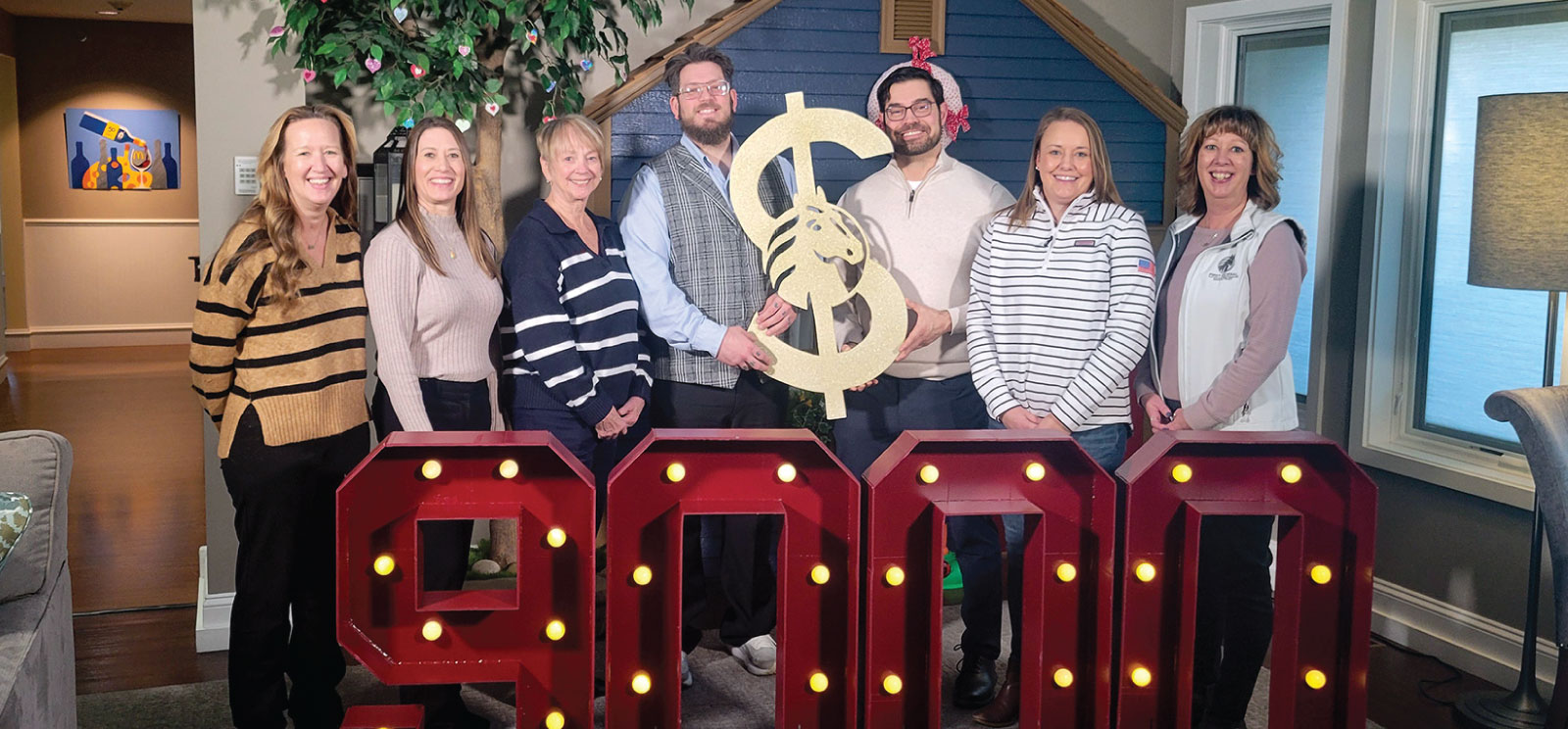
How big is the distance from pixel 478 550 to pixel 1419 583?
2812 millimetres

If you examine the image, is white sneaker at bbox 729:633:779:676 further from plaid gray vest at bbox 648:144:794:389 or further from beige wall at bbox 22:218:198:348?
beige wall at bbox 22:218:198:348

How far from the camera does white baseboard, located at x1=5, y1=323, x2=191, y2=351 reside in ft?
30.6

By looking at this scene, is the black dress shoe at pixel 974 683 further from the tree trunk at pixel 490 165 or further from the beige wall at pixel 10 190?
the beige wall at pixel 10 190

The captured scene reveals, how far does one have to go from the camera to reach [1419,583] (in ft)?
11.6

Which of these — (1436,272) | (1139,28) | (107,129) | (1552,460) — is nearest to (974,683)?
(1552,460)

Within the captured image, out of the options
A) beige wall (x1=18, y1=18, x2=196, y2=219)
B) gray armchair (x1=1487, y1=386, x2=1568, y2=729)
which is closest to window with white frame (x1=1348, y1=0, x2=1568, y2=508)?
gray armchair (x1=1487, y1=386, x2=1568, y2=729)

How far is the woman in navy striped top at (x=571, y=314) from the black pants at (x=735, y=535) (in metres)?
0.10

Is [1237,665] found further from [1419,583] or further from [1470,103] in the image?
[1470,103]

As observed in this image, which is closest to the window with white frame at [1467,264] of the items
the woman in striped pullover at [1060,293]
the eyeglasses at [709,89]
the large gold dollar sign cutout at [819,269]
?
the woman in striped pullover at [1060,293]

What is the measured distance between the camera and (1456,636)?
3.40m

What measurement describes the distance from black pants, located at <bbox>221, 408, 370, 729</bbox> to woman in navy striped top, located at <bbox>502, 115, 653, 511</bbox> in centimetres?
39

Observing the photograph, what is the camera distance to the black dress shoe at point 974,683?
2929 millimetres

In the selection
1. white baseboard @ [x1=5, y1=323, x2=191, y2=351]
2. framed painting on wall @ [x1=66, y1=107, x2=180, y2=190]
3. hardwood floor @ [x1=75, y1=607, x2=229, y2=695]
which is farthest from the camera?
framed painting on wall @ [x1=66, y1=107, x2=180, y2=190]

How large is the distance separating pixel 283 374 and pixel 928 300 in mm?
1362
